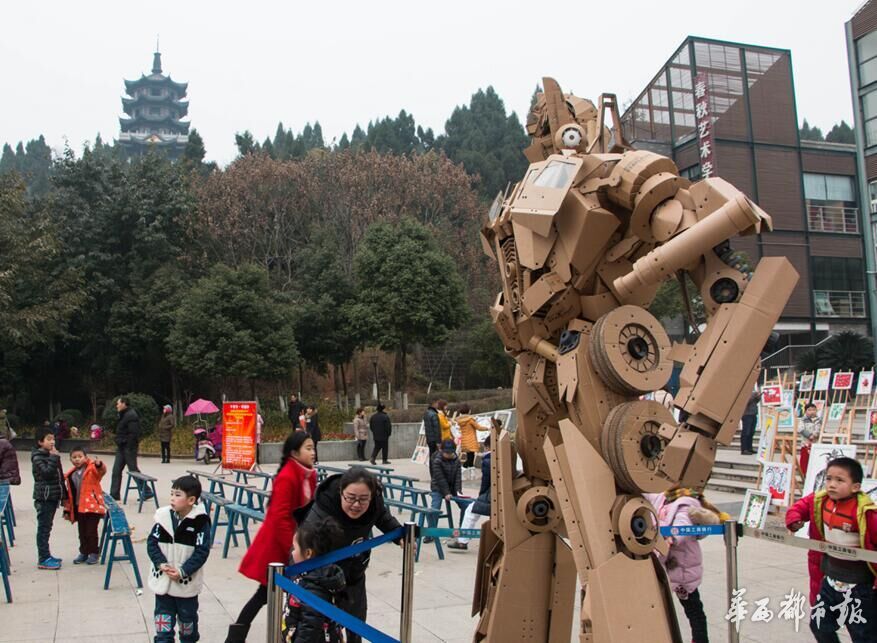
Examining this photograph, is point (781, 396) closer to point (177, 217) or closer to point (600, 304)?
point (600, 304)

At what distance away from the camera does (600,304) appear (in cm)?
469

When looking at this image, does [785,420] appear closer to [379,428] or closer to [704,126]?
[379,428]

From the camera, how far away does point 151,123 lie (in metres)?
107

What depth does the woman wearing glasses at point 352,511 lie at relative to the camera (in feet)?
14.2

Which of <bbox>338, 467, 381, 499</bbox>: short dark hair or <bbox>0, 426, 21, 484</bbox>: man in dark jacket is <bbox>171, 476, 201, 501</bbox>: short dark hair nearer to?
<bbox>338, 467, 381, 499</bbox>: short dark hair

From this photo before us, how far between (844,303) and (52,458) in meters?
34.2

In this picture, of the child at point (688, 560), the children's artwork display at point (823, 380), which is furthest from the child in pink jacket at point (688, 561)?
the children's artwork display at point (823, 380)

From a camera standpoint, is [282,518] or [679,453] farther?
[282,518]

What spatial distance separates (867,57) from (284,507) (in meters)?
28.1

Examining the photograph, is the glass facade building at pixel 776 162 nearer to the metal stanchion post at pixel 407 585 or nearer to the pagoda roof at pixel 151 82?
the metal stanchion post at pixel 407 585

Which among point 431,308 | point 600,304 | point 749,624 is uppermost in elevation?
point 431,308

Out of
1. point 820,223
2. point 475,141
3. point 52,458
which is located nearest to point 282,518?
point 52,458

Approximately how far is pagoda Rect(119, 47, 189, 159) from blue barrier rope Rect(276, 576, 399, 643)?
110001mm

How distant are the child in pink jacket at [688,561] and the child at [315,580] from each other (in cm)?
243
